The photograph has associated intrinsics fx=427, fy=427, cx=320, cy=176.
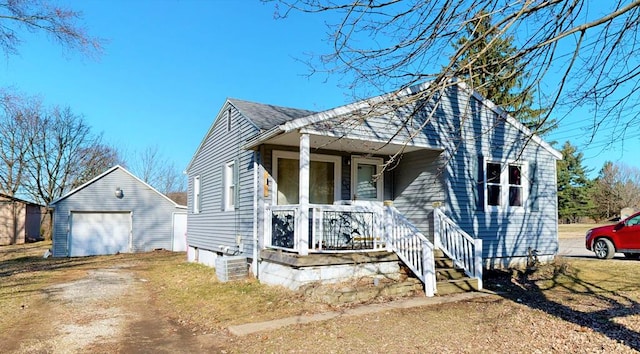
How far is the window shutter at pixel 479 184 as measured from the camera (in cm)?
1048

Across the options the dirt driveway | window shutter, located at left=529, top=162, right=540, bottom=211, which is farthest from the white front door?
the dirt driveway

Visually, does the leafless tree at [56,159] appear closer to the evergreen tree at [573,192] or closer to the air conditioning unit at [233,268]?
the air conditioning unit at [233,268]

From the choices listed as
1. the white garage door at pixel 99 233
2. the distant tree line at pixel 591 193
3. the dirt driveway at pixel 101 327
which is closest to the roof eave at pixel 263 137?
the dirt driveway at pixel 101 327

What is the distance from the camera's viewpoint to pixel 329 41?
496 centimetres

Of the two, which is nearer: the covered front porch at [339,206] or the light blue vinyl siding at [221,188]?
the covered front porch at [339,206]

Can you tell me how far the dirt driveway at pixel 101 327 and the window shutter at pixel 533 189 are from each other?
29.7 ft

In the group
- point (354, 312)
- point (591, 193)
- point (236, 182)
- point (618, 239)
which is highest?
point (591, 193)

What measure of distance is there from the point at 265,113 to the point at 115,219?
46.2 feet

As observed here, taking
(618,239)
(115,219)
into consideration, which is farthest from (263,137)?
(115,219)

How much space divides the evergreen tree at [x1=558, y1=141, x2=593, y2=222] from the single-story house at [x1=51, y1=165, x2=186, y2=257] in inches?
1508

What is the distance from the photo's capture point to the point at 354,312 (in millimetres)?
6543

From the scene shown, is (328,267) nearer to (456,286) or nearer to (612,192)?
(456,286)

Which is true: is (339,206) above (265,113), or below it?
below

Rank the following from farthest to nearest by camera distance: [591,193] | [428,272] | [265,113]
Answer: [591,193]
[265,113]
[428,272]
